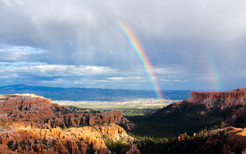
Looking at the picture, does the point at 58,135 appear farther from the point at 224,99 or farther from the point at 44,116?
the point at 224,99

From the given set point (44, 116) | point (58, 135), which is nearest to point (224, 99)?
point (44, 116)

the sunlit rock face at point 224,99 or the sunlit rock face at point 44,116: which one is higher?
the sunlit rock face at point 224,99

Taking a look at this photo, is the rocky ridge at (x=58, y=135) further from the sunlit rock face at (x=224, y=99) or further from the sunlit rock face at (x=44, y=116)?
the sunlit rock face at (x=224, y=99)

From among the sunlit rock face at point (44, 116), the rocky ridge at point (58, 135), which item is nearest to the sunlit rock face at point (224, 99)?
the sunlit rock face at point (44, 116)

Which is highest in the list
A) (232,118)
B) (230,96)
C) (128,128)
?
(230,96)

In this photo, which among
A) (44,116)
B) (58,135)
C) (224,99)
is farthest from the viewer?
(224,99)

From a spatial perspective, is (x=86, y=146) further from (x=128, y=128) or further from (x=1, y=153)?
(x=128, y=128)

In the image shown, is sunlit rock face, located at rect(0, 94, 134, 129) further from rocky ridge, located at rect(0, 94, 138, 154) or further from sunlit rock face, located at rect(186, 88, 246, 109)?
sunlit rock face, located at rect(186, 88, 246, 109)

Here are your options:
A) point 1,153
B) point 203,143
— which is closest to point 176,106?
point 203,143

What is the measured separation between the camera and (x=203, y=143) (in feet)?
180

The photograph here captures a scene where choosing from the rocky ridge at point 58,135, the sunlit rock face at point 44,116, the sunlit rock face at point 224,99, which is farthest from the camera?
the sunlit rock face at point 224,99

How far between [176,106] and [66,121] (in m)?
105

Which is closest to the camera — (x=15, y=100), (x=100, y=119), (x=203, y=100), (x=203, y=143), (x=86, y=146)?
(x=203, y=143)

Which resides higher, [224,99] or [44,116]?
[224,99]
